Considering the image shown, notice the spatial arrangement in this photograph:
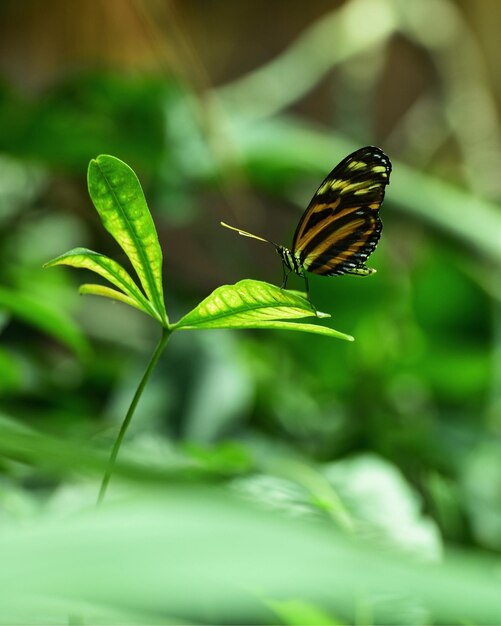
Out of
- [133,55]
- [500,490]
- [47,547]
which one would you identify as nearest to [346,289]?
[500,490]

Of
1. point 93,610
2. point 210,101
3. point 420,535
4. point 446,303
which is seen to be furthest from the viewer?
point 210,101

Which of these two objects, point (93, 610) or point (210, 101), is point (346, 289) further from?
point (93, 610)

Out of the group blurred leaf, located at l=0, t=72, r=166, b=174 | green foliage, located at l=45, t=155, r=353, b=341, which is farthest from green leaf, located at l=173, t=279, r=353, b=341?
blurred leaf, located at l=0, t=72, r=166, b=174

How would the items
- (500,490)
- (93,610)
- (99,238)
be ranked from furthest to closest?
(99,238) < (500,490) < (93,610)

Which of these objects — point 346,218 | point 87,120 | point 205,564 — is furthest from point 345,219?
point 87,120

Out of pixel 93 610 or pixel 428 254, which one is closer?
pixel 93 610

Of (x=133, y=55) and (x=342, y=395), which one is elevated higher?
(x=133, y=55)

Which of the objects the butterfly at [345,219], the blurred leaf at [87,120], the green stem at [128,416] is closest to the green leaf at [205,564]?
the green stem at [128,416]
